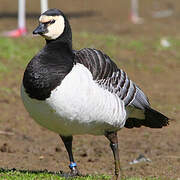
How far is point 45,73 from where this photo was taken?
18.1 ft

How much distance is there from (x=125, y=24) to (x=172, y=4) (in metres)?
7.02

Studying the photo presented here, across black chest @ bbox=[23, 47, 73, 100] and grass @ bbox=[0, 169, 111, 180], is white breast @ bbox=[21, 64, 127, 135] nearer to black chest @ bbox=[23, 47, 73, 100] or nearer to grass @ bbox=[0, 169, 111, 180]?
black chest @ bbox=[23, 47, 73, 100]

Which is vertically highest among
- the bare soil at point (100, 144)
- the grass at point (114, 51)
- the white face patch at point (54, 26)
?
the white face patch at point (54, 26)

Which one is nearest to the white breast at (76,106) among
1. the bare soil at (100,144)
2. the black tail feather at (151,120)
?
the black tail feather at (151,120)

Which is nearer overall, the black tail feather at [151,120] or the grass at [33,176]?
the grass at [33,176]

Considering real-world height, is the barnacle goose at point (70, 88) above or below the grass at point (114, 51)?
above

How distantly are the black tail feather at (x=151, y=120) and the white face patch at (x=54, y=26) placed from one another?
5.21ft

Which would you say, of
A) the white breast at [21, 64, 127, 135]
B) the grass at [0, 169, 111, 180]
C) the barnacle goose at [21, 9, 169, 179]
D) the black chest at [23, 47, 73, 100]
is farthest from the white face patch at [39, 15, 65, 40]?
the grass at [0, 169, 111, 180]

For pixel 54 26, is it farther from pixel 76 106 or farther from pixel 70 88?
pixel 76 106

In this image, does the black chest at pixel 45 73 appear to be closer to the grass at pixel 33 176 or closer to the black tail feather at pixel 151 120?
the grass at pixel 33 176

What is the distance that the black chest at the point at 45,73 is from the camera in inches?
215

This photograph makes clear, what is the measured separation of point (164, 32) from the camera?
63.3 feet

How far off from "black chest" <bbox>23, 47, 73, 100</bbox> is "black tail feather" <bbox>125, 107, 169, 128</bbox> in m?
1.56

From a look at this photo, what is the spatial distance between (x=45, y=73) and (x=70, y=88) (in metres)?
0.31
